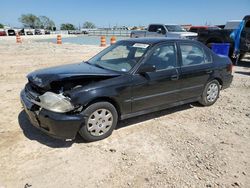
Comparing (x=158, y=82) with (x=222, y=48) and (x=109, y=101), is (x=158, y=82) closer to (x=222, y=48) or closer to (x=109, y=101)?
(x=109, y=101)

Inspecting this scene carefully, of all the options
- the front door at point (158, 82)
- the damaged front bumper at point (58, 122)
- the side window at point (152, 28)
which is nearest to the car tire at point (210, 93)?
the front door at point (158, 82)

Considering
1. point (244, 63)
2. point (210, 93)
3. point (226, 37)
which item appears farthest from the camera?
point (244, 63)

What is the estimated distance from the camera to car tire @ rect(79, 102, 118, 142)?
375 cm

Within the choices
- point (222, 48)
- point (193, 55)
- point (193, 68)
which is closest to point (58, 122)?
point (193, 68)

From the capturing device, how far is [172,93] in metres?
4.81

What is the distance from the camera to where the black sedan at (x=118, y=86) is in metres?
3.61

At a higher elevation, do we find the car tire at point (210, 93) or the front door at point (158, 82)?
the front door at point (158, 82)

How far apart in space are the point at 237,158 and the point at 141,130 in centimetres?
160

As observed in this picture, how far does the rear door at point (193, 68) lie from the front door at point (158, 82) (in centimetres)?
20

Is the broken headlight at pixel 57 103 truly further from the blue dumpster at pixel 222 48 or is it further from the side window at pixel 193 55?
the blue dumpster at pixel 222 48

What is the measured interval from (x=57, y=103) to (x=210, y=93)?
3.60 metres

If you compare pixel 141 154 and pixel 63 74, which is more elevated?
pixel 63 74

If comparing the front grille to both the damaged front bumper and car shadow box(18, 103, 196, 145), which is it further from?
car shadow box(18, 103, 196, 145)

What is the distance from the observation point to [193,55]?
525 centimetres
